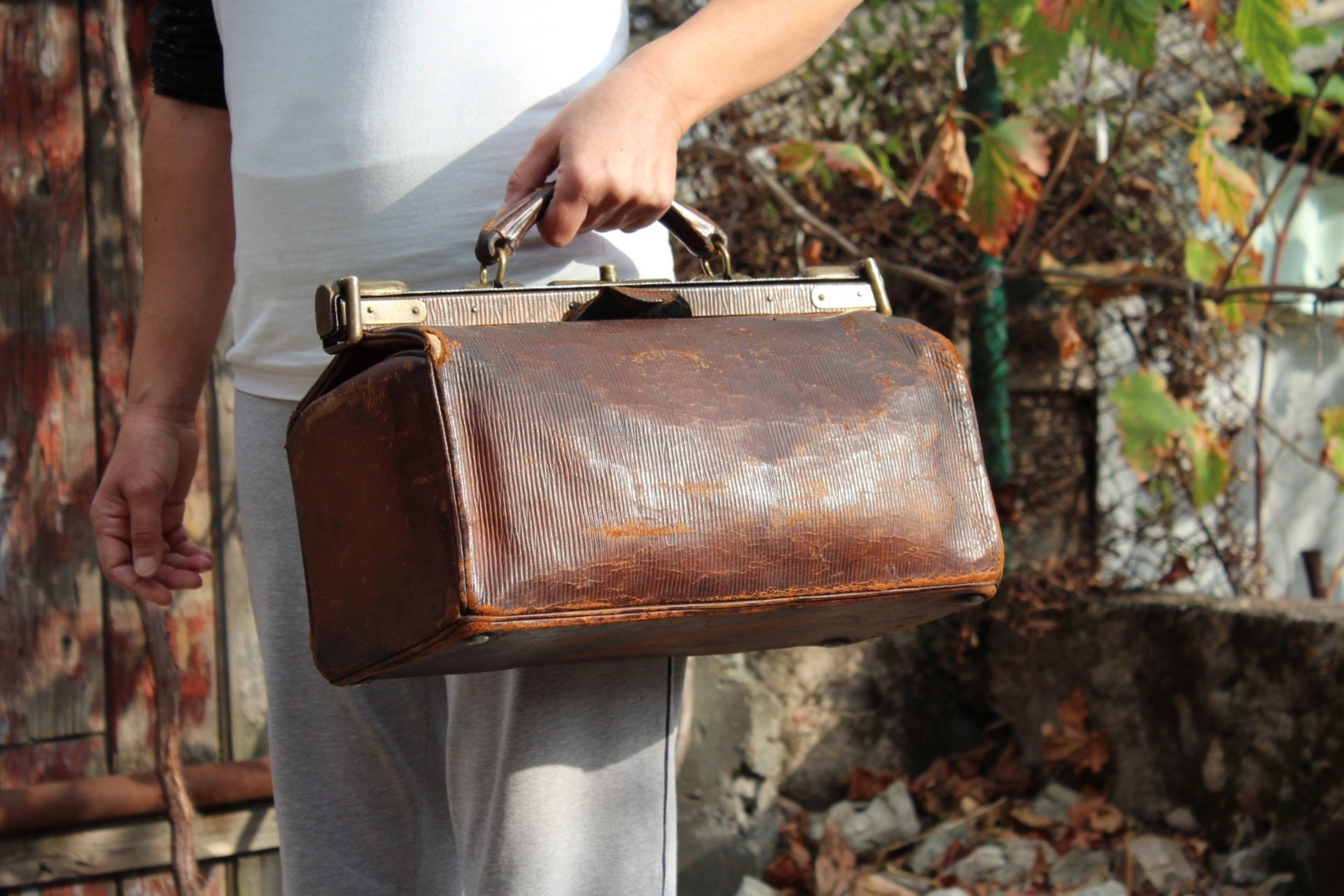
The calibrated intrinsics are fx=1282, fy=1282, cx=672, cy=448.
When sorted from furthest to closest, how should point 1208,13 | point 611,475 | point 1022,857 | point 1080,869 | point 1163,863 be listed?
point 1022,857 < point 1080,869 < point 1163,863 < point 1208,13 < point 611,475

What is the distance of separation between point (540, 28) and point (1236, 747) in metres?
1.94

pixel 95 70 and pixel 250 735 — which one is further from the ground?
pixel 95 70

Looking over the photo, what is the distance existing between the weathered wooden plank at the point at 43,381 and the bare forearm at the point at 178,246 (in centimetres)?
94

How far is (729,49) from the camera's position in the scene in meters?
1.17

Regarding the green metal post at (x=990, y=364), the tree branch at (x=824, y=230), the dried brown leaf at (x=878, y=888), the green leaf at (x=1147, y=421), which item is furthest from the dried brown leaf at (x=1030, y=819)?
the tree branch at (x=824, y=230)

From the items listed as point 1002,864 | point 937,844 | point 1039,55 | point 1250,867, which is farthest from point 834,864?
point 1039,55

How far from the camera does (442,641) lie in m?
0.96

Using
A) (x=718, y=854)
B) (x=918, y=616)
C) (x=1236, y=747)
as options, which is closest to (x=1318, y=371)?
(x=1236, y=747)

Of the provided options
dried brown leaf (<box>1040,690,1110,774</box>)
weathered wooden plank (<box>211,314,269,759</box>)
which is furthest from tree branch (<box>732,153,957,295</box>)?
weathered wooden plank (<box>211,314,269,759</box>)

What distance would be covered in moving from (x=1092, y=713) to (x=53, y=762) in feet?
6.86

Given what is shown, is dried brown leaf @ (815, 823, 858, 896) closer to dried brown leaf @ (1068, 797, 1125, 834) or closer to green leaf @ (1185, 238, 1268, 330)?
dried brown leaf @ (1068, 797, 1125, 834)

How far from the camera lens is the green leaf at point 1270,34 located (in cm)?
215

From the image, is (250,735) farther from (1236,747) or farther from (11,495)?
(1236,747)

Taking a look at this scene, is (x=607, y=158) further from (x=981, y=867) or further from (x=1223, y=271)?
(x=1223, y=271)
